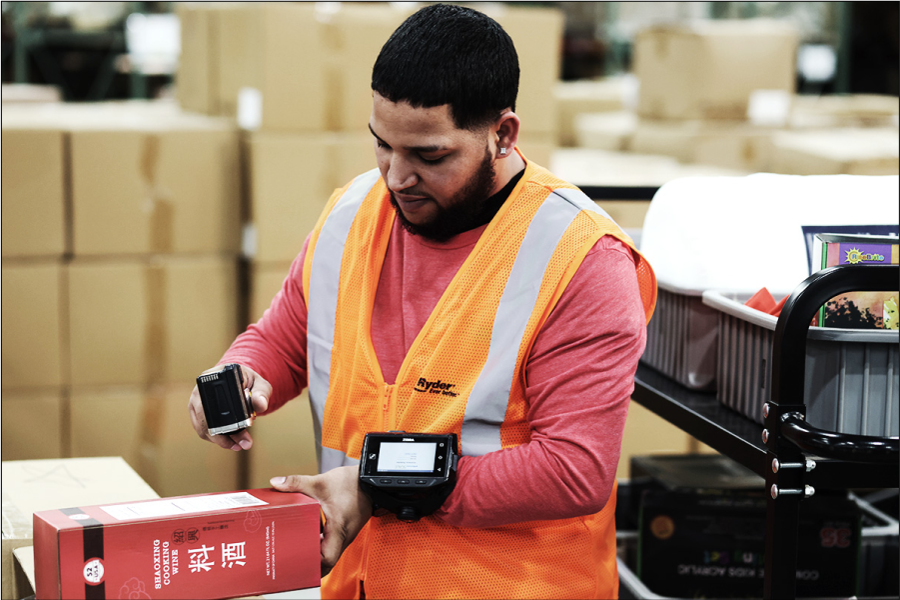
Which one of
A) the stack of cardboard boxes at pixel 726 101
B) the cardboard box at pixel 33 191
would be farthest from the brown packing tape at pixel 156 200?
the stack of cardboard boxes at pixel 726 101

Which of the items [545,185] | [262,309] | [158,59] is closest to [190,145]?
[262,309]

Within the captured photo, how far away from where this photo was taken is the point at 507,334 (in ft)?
5.15

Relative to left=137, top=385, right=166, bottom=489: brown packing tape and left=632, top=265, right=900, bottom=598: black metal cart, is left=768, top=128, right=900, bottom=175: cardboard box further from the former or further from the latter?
left=137, top=385, right=166, bottom=489: brown packing tape

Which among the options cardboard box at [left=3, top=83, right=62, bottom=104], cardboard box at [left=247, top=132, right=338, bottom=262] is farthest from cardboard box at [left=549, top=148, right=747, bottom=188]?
cardboard box at [left=3, top=83, right=62, bottom=104]

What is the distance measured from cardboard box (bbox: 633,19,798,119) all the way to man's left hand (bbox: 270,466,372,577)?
131 inches

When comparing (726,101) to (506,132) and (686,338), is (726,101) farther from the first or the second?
(506,132)

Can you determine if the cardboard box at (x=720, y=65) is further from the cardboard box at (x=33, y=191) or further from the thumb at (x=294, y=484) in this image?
the thumb at (x=294, y=484)

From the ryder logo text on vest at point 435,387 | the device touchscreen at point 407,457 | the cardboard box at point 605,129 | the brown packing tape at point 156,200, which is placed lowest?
the device touchscreen at point 407,457

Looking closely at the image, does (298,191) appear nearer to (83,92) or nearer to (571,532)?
(571,532)

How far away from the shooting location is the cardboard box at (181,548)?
1.23 metres

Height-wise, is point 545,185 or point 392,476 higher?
point 545,185

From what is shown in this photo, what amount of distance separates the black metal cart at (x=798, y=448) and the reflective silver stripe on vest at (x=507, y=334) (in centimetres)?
38

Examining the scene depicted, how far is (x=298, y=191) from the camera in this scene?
3125 mm

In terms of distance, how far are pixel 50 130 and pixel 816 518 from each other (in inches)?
93.1
